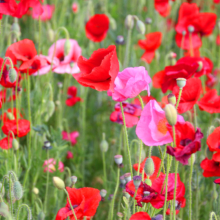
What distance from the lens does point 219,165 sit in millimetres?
724

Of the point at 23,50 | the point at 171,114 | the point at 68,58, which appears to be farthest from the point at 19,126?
the point at 171,114

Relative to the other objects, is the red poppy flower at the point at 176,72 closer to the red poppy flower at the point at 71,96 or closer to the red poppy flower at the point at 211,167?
the red poppy flower at the point at 211,167

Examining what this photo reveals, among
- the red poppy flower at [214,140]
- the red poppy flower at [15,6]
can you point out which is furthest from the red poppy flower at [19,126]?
the red poppy flower at [214,140]

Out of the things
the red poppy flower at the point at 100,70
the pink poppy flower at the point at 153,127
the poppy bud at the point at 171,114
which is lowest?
the pink poppy flower at the point at 153,127

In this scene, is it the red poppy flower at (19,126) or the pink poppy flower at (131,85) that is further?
the red poppy flower at (19,126)

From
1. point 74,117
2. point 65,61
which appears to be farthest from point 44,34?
point 65,61

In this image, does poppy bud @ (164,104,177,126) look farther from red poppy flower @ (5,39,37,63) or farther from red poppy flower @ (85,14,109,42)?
red poppy flower @ (85,14,109,42)

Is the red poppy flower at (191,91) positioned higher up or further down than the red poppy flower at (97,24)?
further down

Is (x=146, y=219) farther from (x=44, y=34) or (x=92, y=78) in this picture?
(x=44, y=34)

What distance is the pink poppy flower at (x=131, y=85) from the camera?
65cm

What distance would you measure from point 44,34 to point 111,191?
978 mm

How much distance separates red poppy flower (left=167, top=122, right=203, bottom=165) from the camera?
1.90 feet

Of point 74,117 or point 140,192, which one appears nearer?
point 140,192

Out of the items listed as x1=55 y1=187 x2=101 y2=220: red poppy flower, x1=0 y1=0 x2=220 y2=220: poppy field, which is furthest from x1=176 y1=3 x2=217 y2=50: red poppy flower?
x1=55 y1=187 x2=101 y2=220: red poppy flower
